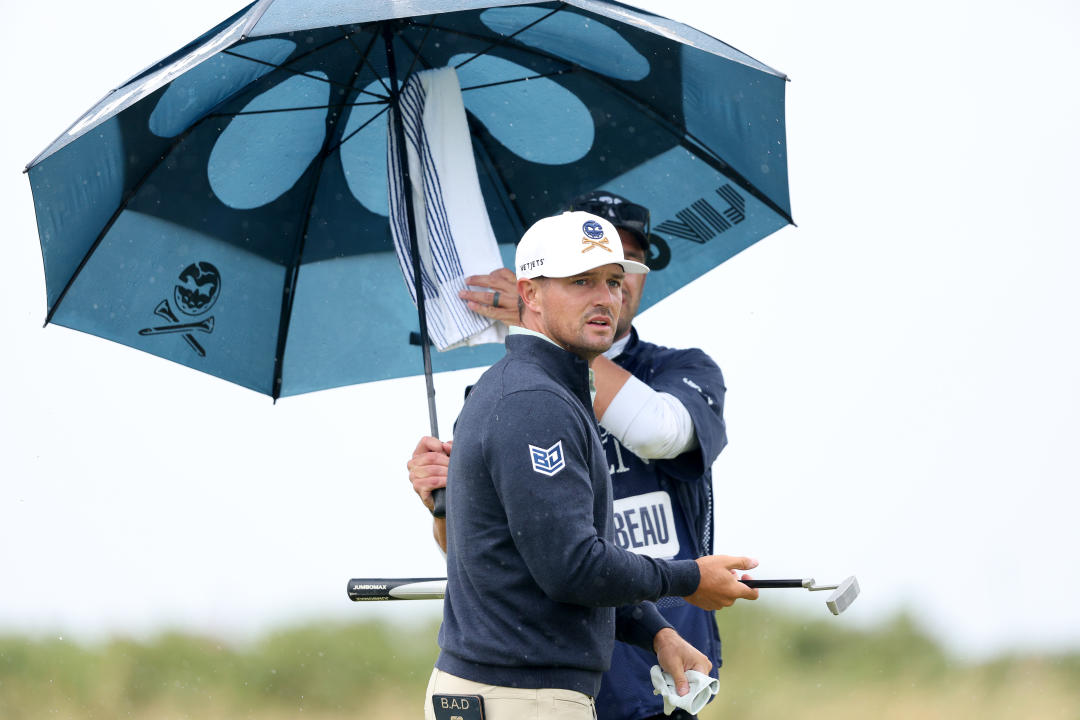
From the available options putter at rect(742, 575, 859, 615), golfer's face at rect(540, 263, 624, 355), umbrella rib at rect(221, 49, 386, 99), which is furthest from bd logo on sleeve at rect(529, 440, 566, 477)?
umbrella rib at rect(221, 49, 386, 99)

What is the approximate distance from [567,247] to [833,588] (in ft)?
2.69

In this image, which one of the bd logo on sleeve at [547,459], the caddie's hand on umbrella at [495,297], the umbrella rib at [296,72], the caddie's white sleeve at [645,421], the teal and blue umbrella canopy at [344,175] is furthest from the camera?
the caddie's hand on umbrella at [495,297]

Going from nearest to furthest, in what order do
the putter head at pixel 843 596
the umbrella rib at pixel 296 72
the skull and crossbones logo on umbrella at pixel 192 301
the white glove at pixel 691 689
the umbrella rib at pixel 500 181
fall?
the putter head at pixel 843 596, the white glove at pixel 691 689, the umbrella rib at pixel 296 72, the skull and crossbones logo on umbrella at pixel 192 301, the umbrella rib at pixel 500 181

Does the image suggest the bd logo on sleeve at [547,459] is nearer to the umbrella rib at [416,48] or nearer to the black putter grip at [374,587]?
the black putter grip at [374,587]

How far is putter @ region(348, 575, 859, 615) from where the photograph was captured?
219 cm

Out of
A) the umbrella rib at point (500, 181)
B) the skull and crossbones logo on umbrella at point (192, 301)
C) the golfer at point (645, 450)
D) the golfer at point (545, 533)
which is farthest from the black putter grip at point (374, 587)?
the umbrella rib at point (500, 181)

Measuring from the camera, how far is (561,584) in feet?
6.42

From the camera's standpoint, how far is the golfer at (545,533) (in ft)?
6.42

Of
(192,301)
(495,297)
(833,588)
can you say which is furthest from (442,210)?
(833,588)

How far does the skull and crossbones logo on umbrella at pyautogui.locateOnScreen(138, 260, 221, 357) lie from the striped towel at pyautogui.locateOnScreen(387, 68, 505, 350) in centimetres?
52

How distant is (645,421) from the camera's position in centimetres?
266

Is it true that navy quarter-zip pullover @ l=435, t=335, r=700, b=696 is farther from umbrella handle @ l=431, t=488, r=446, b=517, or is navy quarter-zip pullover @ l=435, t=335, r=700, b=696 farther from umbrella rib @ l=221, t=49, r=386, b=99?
umbrella rib @ l=221, t=49, r=386, b=99

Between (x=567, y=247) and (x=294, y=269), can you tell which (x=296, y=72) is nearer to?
(x=294, y=269)

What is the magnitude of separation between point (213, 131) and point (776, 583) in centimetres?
186
